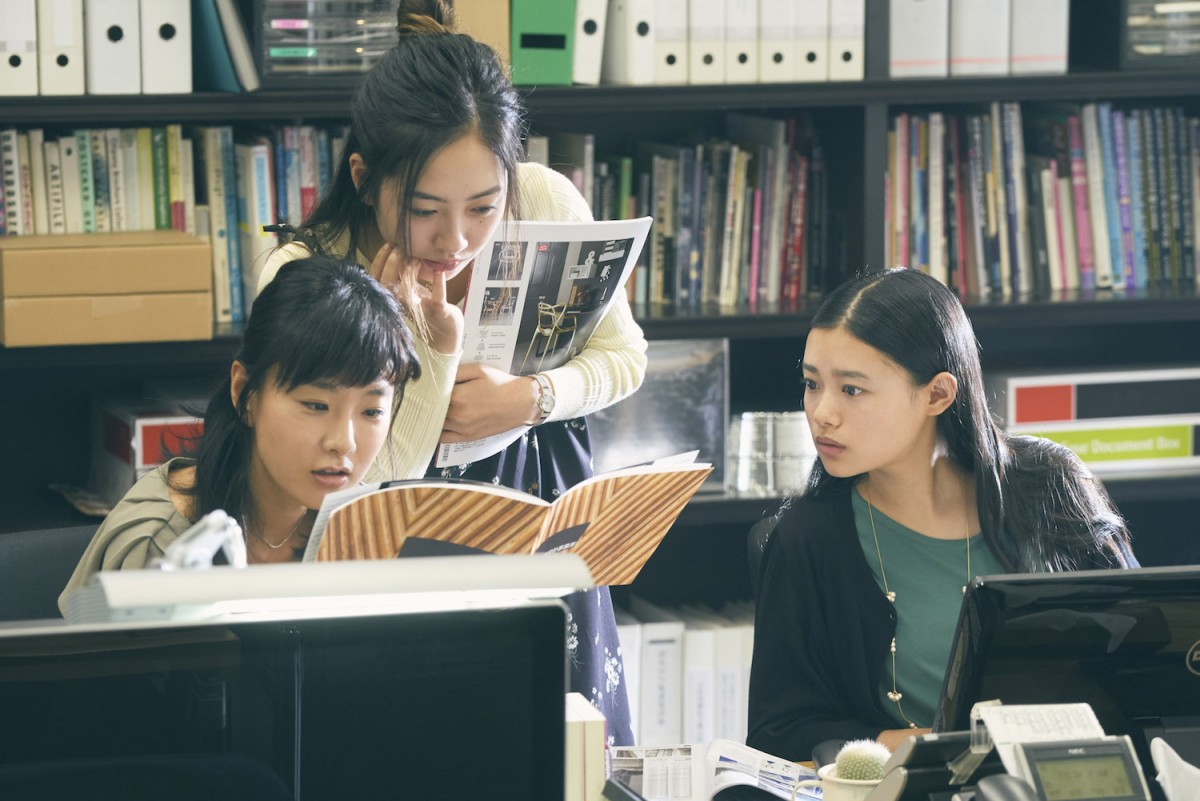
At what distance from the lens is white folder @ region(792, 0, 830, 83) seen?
8.52 ft

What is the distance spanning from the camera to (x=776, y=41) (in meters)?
2.60

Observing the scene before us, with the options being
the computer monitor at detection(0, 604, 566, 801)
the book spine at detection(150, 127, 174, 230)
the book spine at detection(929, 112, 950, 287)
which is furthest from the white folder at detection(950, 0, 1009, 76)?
the computer monitor at detection(0, 604, 566, 801)

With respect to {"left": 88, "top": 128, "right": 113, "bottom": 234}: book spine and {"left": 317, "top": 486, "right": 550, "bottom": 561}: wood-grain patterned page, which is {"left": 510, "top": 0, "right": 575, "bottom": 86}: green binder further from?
{"left": 317, "top": 486, "right": 550, "bottom": 561}: wood-grain patterned page

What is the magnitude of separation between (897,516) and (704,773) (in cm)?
57

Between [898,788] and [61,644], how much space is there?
1.91ft

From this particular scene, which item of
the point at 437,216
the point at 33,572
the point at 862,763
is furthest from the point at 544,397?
the point at 862,763

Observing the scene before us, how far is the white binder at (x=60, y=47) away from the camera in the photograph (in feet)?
7.57

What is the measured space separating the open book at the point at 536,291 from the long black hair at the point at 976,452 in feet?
0.91

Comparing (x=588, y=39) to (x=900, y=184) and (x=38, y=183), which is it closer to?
(x=900, y=184)

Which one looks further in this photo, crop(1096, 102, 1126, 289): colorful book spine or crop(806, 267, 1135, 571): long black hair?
crop(1096, 102, 1126, 289): colorful book spine

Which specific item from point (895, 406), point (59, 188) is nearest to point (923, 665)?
point (895, 406)

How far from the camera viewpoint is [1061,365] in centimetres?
309

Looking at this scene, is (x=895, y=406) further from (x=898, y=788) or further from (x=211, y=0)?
(x=211, y=0)

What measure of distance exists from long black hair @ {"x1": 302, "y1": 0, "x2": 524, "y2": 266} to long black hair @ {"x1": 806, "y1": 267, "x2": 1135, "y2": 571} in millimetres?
479
